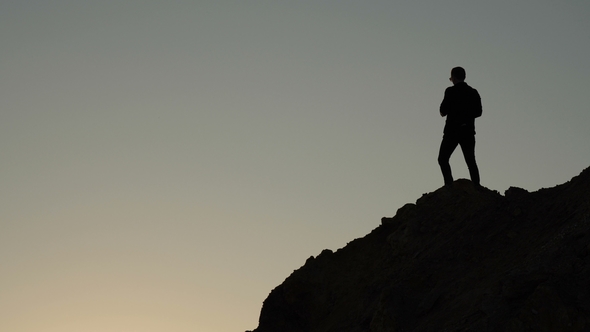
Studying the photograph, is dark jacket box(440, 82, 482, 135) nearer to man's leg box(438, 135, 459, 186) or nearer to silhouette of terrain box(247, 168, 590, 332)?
man's leg box(438, 135, 459, 186)

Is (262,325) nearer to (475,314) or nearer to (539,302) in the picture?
(475,314)

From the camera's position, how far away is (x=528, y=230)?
34.4 feet

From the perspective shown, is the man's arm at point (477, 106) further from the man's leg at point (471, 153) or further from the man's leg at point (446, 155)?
the man's leg at point (446, 155)

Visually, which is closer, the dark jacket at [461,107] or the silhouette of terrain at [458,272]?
the silhouette of terrain at [458,272]

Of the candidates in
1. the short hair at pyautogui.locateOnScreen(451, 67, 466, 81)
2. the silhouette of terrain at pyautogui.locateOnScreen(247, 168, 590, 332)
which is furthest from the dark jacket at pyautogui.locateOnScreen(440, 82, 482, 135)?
the silhouette of terrain at pyautogui.locateOnScreen(247, 168, 590, 332)


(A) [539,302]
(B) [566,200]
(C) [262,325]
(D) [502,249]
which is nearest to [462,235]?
(D) [502,249]

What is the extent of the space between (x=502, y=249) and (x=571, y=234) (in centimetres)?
115

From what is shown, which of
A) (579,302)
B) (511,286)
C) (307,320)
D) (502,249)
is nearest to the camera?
(579,302)

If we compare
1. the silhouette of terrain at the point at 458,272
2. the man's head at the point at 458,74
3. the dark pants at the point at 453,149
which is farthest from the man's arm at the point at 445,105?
the silhouette of terrain at the point at 458,272

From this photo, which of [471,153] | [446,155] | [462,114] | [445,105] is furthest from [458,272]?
[445,105]

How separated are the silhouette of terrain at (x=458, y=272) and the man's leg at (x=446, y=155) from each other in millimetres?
294

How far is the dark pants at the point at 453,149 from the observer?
40.6 feet

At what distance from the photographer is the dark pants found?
487 inches

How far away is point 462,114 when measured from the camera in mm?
12336
